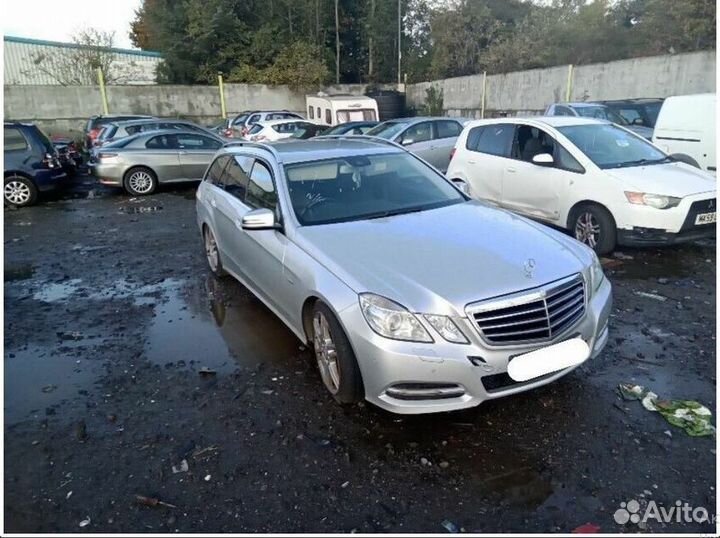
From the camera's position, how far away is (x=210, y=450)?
299 centimetres

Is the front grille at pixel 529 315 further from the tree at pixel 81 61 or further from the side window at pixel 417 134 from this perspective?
the tree at pixel 81 61

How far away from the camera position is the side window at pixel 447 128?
11.2 metres

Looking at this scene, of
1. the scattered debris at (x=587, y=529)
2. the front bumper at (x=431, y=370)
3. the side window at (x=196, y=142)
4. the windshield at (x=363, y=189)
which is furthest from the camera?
the side window at (x=196, y=142)

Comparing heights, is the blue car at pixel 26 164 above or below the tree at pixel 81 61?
below

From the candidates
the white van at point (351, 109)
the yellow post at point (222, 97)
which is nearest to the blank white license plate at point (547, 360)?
the white van at point (351, 109)

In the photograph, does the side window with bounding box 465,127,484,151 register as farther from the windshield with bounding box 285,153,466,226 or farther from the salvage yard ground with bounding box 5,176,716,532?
the salvage yard ground with bounding box 5,176,716,532

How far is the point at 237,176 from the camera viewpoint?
515 cm

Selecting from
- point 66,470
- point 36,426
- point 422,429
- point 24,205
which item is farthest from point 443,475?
point 24,205

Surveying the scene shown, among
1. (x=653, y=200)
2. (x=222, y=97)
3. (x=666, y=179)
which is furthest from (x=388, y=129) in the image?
(x=222, y=97)

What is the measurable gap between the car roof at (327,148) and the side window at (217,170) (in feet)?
1.50

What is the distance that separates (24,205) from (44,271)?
5538 mm

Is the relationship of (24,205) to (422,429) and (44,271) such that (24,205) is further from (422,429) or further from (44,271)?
(422,429)

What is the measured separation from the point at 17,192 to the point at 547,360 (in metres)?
11.6

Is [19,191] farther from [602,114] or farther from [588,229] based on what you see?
[602,114]
